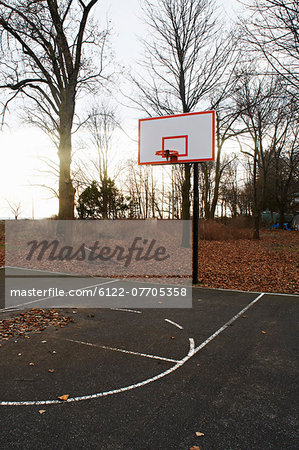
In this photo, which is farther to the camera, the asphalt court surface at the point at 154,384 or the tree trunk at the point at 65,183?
the tree trunk at the point at 65,183

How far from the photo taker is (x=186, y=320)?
6.06 m

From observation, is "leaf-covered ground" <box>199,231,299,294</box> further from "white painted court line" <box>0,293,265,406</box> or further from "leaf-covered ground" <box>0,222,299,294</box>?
"white painted court line" <box>0,293,265,406</box>

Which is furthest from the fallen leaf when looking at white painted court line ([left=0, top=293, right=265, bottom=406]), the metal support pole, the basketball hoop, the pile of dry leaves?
the basketball hoop

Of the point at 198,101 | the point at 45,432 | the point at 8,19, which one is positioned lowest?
the point at 45,432

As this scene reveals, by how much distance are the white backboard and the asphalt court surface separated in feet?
14.9

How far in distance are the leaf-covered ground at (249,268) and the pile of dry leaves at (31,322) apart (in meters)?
4.43

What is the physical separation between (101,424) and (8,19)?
15.6m

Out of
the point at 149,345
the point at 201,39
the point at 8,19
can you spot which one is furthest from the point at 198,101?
the point at 149,345

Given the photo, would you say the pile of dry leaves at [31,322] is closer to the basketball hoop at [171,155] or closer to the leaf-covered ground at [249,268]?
the leaf-covered ground at [249,268]

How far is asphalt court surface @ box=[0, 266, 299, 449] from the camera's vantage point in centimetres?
279

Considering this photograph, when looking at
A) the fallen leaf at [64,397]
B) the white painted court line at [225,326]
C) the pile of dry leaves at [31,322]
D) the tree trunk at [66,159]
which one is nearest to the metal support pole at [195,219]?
the white painted court line at [225,326]

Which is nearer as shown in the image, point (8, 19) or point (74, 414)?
point (74, 414)

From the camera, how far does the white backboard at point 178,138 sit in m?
8.70

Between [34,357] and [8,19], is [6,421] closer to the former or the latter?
[34,357]
